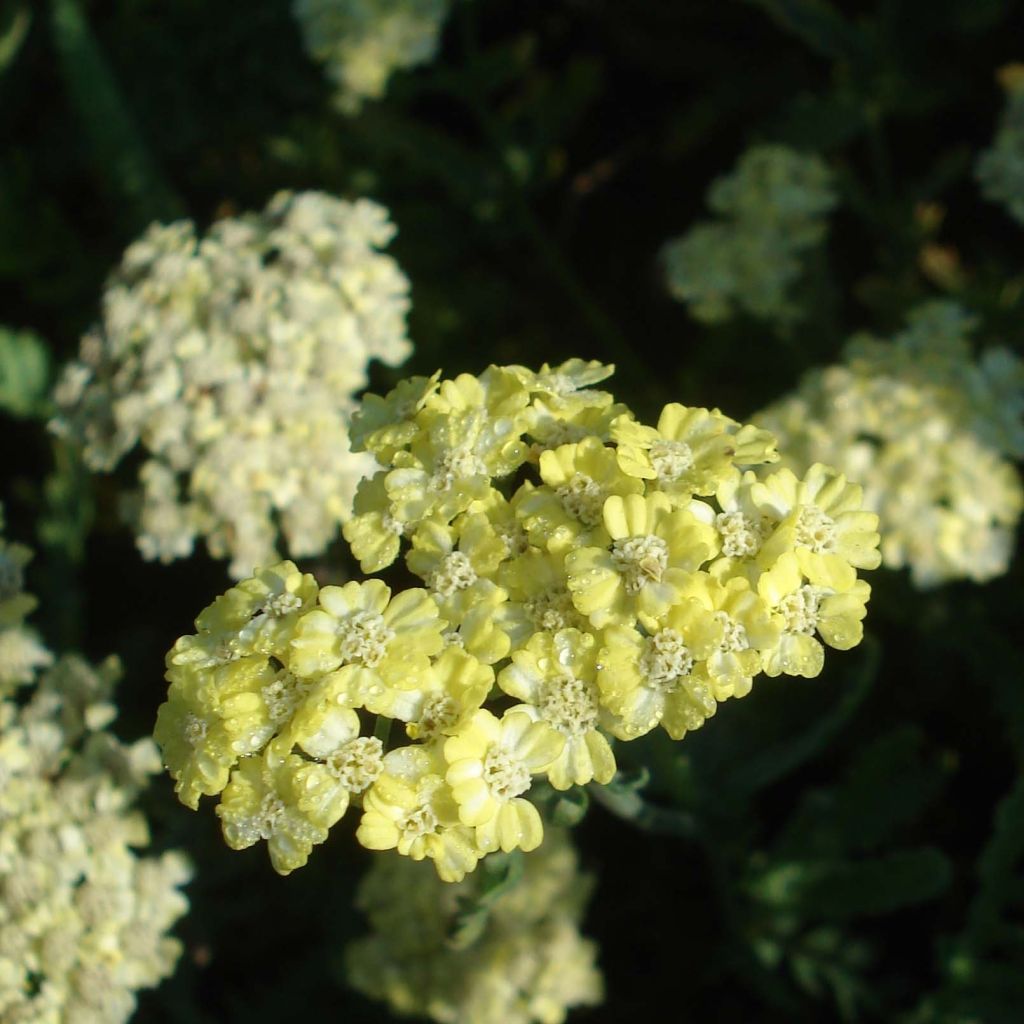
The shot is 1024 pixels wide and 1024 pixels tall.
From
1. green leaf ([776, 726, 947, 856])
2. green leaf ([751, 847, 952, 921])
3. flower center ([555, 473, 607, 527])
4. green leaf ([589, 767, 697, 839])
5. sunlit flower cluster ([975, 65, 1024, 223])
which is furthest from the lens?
sunlit flower cluster ([975, 65, 1024, 223])

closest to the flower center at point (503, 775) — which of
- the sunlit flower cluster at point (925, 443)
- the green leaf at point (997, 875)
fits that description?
the sunlit flower cluster at point (925, 443)

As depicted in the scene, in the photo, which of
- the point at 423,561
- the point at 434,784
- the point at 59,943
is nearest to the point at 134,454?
the point at 59,943

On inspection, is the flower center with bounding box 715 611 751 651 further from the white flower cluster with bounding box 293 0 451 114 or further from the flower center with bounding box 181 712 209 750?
the white flower cluster with bounding box 293 0 451 114

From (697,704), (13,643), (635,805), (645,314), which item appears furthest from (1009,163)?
(13,643)

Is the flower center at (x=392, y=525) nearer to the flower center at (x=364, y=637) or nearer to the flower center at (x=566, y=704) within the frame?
the flower center at (x=364, y=637)

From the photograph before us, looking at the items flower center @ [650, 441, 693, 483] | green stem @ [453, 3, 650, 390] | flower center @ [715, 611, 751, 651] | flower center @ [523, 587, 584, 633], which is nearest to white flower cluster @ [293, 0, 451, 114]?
green stem @ [453, 3, 650, 390]

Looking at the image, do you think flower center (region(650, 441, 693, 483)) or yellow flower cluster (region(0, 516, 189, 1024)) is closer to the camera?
flower center (region(650, 441, 693, 483))

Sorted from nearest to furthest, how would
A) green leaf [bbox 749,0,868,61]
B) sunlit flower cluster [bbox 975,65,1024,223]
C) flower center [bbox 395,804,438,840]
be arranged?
flower center [bbox 395,804,438,840], sunlit flower cluster [bbox 975,65,1024,223], green leaf [bbox 749,0,868,61]

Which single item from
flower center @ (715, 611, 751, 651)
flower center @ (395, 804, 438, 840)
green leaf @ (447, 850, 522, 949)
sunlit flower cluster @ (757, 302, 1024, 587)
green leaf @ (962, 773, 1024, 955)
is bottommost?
green leaf @ (962, 773, 1024, 955)
